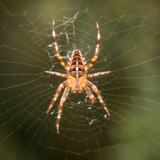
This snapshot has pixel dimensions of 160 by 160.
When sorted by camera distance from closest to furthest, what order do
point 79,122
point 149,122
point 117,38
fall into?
1. point 149,122
2. point 117,38
3. point 79,122

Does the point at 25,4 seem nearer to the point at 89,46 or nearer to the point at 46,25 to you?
the point at 46,25

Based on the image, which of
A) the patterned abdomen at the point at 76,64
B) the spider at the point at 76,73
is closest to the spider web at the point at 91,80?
the spider at the point at 76,73

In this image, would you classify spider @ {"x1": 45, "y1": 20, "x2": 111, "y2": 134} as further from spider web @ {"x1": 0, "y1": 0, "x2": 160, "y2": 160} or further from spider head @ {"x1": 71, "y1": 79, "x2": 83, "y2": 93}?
spider web @ {"x1": 0, "y1": 0, "x2": 160, "y2": 160}

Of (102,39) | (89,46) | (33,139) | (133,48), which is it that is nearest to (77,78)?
(89,46)

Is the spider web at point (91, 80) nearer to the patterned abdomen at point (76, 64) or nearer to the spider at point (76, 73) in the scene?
the spider at point (76, 73)

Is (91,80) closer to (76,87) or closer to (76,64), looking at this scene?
(76,87)

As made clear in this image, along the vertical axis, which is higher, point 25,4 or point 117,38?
point 25,4

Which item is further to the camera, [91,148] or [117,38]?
[91,148]

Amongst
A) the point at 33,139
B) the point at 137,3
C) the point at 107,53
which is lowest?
the point at 33,139

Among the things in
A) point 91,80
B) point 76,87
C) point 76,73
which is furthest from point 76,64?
point 91,80
